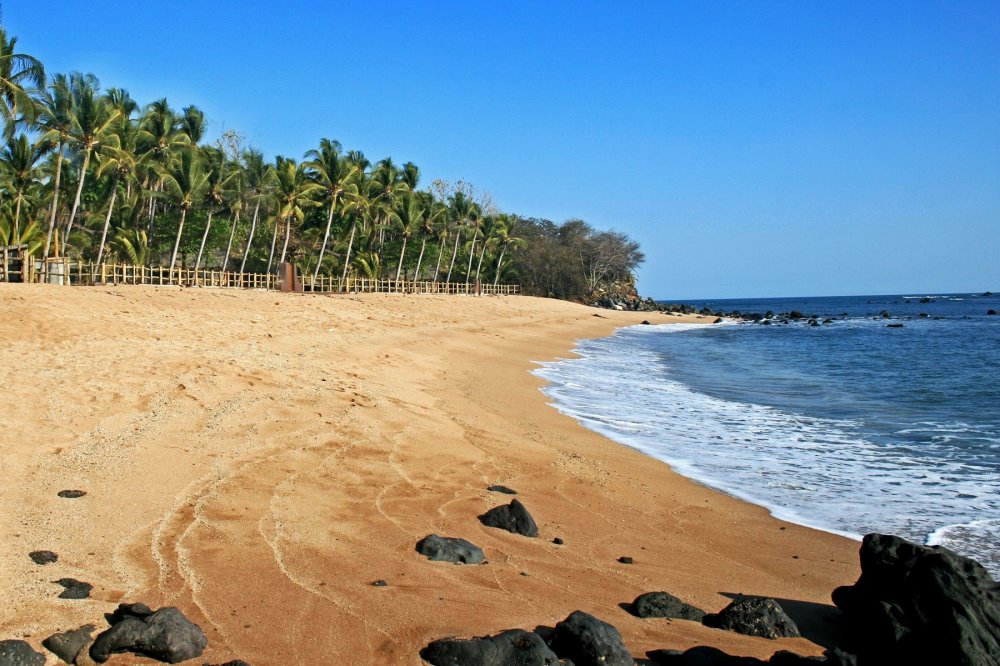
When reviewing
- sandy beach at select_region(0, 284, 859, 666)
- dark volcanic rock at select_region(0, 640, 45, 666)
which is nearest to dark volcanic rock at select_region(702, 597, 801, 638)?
sandy beach at select_region(0, 284, 859, 666)

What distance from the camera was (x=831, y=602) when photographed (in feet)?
18.2

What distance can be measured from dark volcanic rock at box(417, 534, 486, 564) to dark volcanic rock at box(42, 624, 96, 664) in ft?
7.50

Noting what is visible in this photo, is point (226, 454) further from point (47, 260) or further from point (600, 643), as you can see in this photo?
point (47, 260)

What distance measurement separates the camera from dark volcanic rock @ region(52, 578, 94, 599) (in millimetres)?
4332

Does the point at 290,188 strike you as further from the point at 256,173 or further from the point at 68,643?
the point at 68,643

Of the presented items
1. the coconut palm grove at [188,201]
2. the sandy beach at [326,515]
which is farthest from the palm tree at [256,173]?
the sandy beach at [326,515]

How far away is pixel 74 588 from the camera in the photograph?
441cm

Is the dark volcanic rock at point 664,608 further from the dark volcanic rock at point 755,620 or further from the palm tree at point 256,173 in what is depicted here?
the palm tree at point 256,173

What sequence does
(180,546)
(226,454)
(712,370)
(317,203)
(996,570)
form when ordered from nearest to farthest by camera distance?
(180,546) < (996,570) < (226,454) < (712,370) < (317,203)

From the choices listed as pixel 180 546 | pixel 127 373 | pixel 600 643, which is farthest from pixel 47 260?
pixel 600 643

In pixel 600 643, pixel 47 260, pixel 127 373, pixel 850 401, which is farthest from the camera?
pixel 47 260

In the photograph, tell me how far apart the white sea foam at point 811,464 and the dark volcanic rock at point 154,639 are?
5.97m

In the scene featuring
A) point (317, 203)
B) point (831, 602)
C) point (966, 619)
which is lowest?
point (831, 602)

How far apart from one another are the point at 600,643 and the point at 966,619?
2.12 metres
